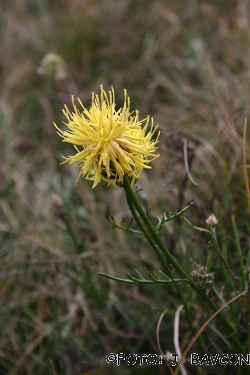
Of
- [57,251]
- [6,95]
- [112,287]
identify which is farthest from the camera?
[6,95]

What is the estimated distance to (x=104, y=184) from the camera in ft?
8.20

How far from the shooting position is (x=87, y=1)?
350cm

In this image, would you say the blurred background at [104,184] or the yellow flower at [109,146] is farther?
the blurred background at [104,184]

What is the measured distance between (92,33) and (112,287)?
210cm

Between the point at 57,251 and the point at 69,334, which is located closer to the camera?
the point at 69,334

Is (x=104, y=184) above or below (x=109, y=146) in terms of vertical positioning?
above

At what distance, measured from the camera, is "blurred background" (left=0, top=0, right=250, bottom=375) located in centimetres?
175

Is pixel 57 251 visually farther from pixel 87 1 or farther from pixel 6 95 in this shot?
pixel 87 1

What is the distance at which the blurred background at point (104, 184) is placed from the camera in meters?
1.75

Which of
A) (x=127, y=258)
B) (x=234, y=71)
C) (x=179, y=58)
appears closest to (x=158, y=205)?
(x=127, y=258)

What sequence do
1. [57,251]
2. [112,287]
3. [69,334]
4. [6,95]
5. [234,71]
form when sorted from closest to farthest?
[69,334], [112,287], [57,251], [234,71], [6,95]

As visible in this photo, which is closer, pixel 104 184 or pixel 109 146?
pixel 109 146

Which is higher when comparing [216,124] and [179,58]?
[179,58]

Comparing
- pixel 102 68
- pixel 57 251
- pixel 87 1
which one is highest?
pixel 87 1
